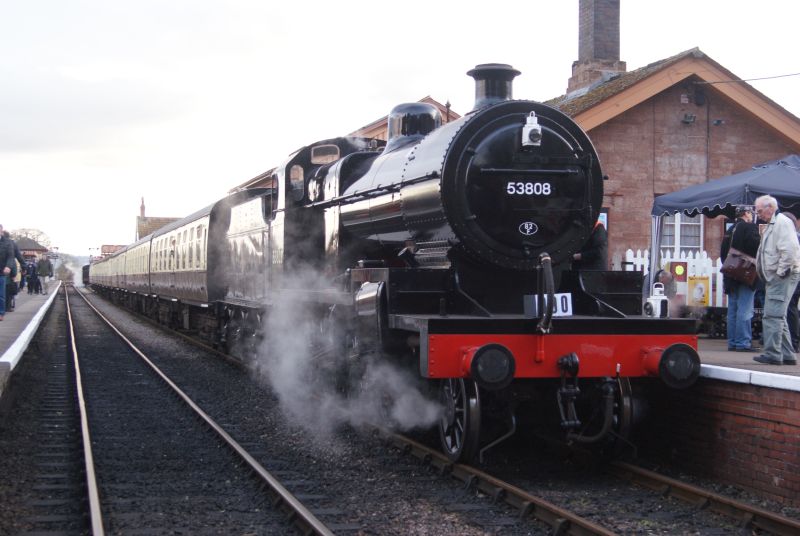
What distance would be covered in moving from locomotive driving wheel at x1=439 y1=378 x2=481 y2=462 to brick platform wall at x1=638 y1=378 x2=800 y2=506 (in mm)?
1708

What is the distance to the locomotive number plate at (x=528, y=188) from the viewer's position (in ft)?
21.3

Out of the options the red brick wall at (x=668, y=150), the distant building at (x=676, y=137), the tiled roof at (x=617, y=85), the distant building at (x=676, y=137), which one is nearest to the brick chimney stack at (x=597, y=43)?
the tiled roof at (x=617, y=85)

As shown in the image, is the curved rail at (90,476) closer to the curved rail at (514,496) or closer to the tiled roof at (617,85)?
the curved rail at (514,496)

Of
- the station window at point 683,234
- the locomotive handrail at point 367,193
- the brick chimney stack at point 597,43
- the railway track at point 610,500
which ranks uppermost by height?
the brick chimney stack at point 597,43

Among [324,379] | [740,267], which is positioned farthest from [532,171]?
[324,379]

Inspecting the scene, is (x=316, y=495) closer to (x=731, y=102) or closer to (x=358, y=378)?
(x=358, y=378)

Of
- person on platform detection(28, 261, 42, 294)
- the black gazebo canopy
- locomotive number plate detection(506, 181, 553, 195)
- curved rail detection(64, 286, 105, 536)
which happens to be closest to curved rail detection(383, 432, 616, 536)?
locomotive number plate detection(506, 181, 553, 195)

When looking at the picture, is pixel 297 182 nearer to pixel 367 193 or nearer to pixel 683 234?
pixel 367 193

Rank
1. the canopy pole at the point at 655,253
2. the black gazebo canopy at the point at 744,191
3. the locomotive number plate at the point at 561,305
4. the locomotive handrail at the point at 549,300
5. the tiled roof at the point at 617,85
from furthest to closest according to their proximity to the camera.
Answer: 1. the tiled roof at the point at 617,85
2. the canopy pole at the point at 655,253
3. the black gazebo canopy at the point at 744,191
4. the locomotive number plate at the point at 561,305
5. the locomotive handrail at the point at 549,300

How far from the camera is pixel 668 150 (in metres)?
17.8

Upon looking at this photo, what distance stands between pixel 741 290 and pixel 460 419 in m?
3.64

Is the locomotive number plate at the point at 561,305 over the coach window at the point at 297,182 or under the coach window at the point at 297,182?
under

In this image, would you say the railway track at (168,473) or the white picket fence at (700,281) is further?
the white picket fence at (700,281)

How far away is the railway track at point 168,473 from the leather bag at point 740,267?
4.80m
